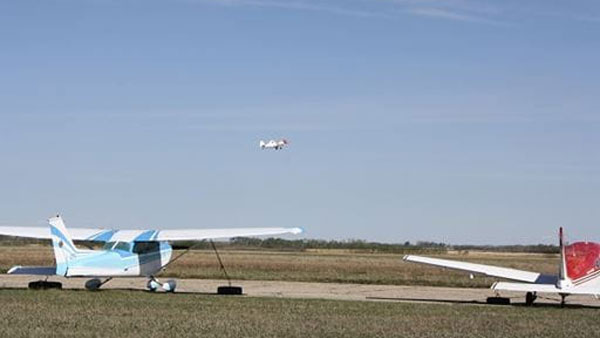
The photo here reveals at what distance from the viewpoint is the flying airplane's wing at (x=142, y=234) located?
1153 inches

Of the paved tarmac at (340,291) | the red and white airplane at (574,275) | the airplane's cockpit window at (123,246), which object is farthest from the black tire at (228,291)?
the red and white airplane at (574,275)

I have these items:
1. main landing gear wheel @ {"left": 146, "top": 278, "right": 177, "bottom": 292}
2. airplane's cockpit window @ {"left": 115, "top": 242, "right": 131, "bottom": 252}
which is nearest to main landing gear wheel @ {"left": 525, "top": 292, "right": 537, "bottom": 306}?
main landing gear wheel @ {"left": 146, "top": 278, "right": 177, "bottom": 292}

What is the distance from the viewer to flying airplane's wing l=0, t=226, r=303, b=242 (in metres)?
29.3

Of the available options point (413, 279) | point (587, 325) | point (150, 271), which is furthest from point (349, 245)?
point (587, 325)

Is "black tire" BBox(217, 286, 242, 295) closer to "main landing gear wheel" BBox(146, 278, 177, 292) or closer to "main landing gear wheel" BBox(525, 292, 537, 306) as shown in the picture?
"main landing gear wheel" BBox(146, 278, 177, 292)

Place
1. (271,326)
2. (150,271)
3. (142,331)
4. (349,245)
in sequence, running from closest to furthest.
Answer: (142,331) → (271,326) → (150,271) → (349,245)

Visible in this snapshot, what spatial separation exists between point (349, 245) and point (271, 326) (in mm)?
124924

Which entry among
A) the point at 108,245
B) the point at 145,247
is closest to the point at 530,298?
the point at 145,247

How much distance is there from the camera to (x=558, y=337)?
56.1 ft

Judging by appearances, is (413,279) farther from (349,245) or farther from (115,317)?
(349,245)

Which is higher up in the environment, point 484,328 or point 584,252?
point 584,252

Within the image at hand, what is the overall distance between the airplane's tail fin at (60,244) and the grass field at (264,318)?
150 centimetres

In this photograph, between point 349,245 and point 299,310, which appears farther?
point 349,245

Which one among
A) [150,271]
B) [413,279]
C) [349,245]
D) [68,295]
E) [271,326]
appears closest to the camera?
[271,326]
